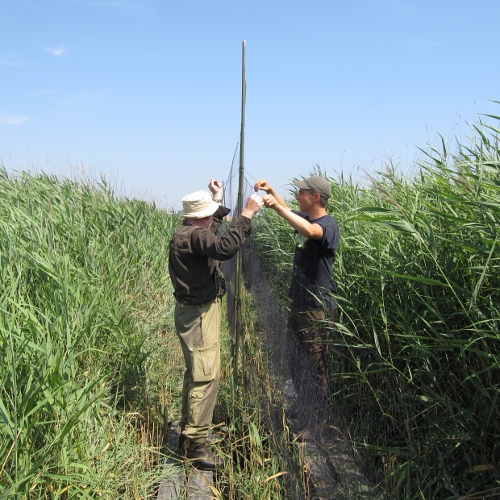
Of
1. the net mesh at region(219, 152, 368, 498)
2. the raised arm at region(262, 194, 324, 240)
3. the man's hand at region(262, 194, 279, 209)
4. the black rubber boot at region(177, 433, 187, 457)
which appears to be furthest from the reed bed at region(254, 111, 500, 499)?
the black rubber boot at region(177, 433, 187, 457)

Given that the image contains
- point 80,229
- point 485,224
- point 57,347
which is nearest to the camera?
point 485,224

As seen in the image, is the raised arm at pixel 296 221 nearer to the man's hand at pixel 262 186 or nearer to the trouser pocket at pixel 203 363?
the man's hand at pixel 262 186

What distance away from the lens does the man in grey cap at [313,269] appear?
350 centimetres

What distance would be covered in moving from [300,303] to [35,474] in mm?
1941

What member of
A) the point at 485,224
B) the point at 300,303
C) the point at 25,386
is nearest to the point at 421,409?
the point at 485,224

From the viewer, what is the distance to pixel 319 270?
369cm

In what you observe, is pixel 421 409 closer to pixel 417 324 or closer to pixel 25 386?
pixel 417 324

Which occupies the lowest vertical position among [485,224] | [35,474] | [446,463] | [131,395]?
[131,395]

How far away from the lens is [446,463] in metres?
2.39

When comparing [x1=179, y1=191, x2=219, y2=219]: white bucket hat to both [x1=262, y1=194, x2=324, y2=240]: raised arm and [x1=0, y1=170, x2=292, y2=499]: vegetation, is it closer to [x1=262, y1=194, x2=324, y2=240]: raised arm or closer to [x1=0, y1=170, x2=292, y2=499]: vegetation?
[x1=262, y1=194, x2=324, y2=240]: raised arm

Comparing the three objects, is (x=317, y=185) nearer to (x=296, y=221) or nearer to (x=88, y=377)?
(x=296, y=221)

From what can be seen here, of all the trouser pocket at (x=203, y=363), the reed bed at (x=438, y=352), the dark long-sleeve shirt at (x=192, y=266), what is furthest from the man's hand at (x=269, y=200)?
the trouser pocket at (x=203, y=363)

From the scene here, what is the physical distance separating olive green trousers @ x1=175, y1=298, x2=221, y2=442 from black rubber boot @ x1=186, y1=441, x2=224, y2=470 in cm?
5

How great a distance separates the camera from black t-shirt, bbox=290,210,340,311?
3617 mm
